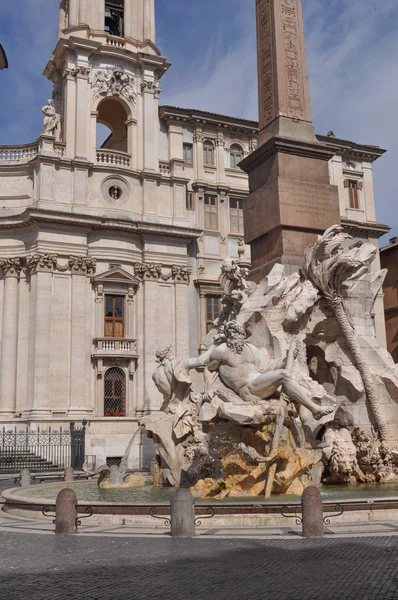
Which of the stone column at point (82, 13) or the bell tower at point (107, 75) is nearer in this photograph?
the bell tower at point (107, 75)

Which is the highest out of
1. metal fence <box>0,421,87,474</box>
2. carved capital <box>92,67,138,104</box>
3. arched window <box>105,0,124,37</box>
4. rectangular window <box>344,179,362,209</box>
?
arched window <box>105,0,124,37</box>

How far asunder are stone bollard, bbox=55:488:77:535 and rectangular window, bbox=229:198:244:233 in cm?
2959

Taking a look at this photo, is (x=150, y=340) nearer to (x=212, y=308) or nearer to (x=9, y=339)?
(x=212, y=308)

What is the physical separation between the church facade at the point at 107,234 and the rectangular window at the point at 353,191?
24.5ft

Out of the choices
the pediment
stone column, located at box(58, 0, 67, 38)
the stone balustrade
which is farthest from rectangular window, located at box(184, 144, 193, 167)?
stone column, located at box(58, 0, 67, 38)

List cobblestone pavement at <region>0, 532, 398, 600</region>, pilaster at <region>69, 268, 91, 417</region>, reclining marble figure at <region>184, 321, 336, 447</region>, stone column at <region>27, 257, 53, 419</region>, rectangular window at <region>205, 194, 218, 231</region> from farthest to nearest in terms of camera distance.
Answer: rectangular window at <region>205, 194, 218, 231</region> → pilaster at <region>69, 268, 91, 417</region> → stone column at <region>27, 257, 53, 419</region> → reclining marble figure at <region>184, 321, 336, 447</region> → cobblestone pavement at <region>0, 532, 398, 600</region>

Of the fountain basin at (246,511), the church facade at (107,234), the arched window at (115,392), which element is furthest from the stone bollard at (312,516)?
the arched window at (115,392)

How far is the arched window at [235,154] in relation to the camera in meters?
38.5

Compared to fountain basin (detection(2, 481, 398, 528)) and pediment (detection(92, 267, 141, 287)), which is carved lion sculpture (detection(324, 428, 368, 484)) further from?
pediment (detection(92, 267, 141, 287))

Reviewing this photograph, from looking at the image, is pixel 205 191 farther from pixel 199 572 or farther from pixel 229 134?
pixel 199 572

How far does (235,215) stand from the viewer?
3769cm

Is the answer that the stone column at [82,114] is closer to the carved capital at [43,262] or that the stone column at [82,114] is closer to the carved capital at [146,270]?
the carved capital at [43,262]

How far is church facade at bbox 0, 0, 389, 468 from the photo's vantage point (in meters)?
31.2

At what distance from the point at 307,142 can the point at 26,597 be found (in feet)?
37.8
